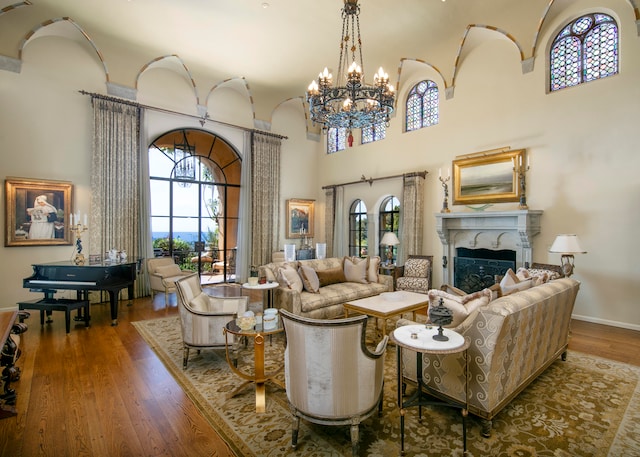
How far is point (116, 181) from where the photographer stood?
661cm

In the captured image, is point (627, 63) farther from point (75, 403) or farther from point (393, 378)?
point (75, 403)

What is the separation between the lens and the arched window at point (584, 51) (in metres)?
5.03

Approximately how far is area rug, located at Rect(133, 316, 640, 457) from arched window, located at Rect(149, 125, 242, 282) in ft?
16.8

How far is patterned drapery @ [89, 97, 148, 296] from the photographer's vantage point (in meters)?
6.37

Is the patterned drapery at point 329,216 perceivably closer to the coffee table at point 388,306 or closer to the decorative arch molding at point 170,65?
the decorative arch molding at point 170,65

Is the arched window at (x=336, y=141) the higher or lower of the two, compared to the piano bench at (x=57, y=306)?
higher

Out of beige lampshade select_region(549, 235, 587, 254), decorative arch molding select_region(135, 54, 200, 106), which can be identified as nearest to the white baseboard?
beige lampshade select_region(549, 235, 587, 254)

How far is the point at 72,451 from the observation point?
6.99ft

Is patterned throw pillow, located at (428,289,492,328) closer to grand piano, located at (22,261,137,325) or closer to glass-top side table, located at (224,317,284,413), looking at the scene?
glass-top side table, located at (224,317,284,413)

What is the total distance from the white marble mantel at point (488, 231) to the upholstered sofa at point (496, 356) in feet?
9.59

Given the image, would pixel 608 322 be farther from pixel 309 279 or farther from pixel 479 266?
pixel 309 279

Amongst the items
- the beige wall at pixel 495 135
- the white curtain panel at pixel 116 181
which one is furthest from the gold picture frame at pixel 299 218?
the white curtain panel at pixel 116 181

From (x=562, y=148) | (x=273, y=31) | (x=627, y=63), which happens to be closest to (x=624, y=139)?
(x=562, y=148)

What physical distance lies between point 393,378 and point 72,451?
8.69ft
